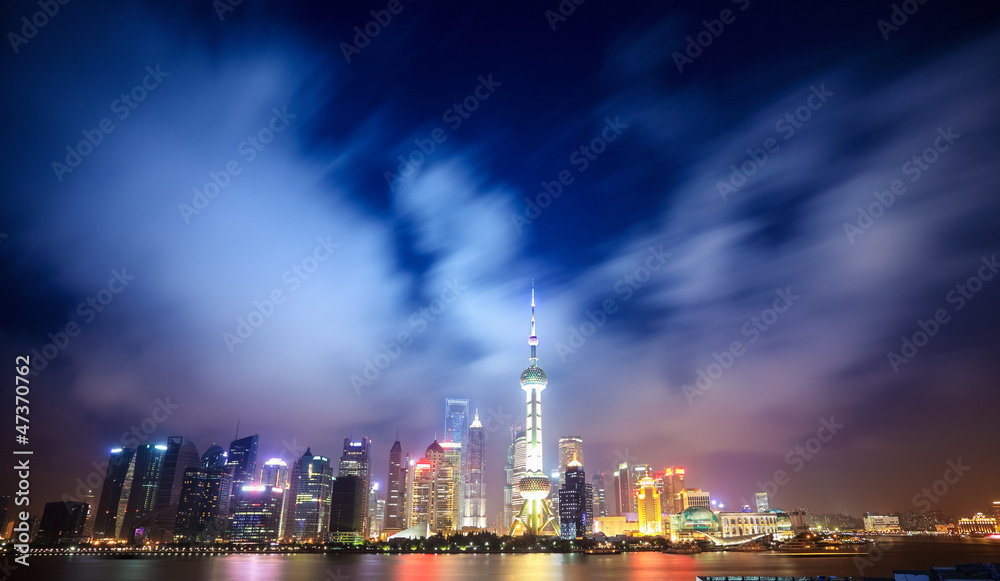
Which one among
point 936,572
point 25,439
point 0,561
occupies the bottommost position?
point 0,561

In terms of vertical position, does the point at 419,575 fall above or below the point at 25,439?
below

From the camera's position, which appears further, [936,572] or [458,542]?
[458,542]

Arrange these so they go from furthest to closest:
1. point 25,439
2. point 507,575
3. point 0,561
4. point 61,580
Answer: point 0,561, point 507,575, point 61,580, point 25,439

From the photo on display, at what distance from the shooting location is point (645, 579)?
8875 cm

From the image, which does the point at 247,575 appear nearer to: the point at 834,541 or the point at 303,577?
the point at 303,577

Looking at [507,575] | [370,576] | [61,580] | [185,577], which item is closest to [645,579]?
[507,575]

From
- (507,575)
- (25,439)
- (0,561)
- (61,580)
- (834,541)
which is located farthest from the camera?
Answer: (834,541)

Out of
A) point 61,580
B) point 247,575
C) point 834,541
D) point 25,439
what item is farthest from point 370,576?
point 834,541

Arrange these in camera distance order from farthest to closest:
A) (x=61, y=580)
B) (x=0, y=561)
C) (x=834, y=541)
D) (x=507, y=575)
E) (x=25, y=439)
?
(x=834, y=541)
(x=0, y=561)
(x=507, y=575)
(x=61, y=580)
(x=25, y=439)

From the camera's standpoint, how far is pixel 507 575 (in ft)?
310

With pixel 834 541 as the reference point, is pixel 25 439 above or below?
above

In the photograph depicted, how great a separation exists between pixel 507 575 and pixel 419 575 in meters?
15.2

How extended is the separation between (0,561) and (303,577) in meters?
90.0

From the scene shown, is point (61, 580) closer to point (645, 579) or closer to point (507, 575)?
point (507, 575)
